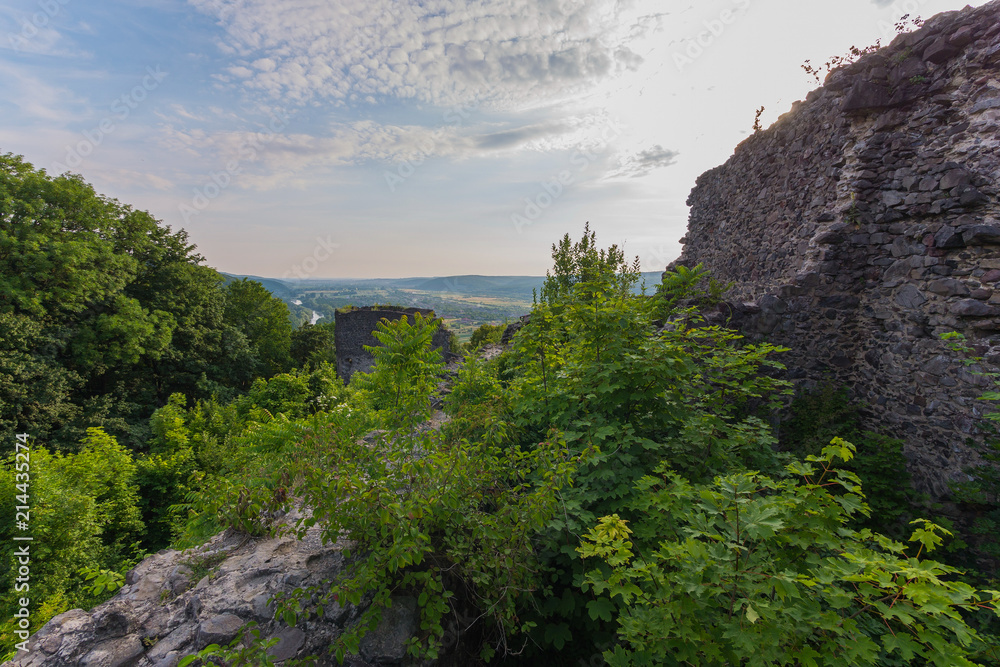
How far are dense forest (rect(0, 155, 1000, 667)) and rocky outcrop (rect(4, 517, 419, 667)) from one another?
0.57ft

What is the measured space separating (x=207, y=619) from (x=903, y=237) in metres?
9.33

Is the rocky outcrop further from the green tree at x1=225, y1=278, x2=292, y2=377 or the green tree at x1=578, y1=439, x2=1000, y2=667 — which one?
the green tree at x1=225, y1=278, x2=292, y2=377

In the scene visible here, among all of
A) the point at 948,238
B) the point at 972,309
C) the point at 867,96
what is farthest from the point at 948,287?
the point at 867,96

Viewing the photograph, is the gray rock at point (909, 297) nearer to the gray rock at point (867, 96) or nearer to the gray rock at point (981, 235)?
the gray rock at point (981, 235)

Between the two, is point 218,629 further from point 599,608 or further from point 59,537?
point 59,537

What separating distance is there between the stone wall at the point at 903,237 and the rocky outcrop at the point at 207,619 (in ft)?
23.7

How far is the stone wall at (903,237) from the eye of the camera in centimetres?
508

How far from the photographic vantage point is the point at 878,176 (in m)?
6.25

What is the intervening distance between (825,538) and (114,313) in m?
23.8

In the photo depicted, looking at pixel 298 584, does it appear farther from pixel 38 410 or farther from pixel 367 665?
pixel 38 410

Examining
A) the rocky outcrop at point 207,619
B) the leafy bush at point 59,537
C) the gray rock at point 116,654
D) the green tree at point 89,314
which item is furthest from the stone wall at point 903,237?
the green tree at point 89,314

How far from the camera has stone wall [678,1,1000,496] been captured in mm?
5078

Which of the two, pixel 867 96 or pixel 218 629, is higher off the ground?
pixel 867 96

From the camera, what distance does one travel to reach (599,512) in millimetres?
3215
